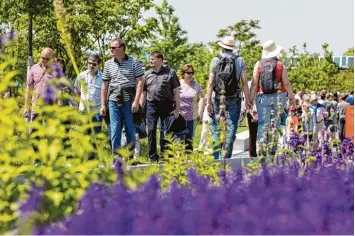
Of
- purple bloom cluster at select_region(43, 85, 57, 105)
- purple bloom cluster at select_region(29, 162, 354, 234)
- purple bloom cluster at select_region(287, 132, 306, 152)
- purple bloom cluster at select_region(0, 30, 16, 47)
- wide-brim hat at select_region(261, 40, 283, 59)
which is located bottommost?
purple bloom cluster at select_region(29, 162, 354, 234)

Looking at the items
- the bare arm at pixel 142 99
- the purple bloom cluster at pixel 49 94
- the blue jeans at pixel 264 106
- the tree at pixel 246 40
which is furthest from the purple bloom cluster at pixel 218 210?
the tree at pixel 246 40

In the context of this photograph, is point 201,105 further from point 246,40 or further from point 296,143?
point 246,40

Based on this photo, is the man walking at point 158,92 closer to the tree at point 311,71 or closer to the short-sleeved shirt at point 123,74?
the short-sleeved shirt at point 123,74

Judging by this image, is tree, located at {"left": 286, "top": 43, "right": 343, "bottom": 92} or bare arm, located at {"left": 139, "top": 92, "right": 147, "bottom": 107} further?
tree, located at {"left": 286, "top": 43, "right": 343, "bottom": 92}

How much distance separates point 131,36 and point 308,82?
37.9 m

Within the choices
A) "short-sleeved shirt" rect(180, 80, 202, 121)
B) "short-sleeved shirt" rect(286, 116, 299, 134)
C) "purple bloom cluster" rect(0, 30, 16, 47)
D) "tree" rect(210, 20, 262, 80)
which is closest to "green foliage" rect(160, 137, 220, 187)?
"purple bloom cluster" rect(0, 30, 16, 47)

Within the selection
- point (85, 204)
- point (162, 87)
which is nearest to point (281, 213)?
point (85, 204)

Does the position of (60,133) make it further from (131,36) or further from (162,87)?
(131,36)

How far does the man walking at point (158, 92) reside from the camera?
10.1m

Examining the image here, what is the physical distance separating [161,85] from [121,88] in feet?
2.19

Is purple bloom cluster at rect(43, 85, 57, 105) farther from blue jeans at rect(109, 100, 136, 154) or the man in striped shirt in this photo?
blue jeans at rect(109, 100, 136, 154)

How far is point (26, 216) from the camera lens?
3008 mm

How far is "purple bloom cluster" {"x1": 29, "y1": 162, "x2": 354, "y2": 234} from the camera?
246cm

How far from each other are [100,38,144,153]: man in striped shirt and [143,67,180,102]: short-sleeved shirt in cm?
42
